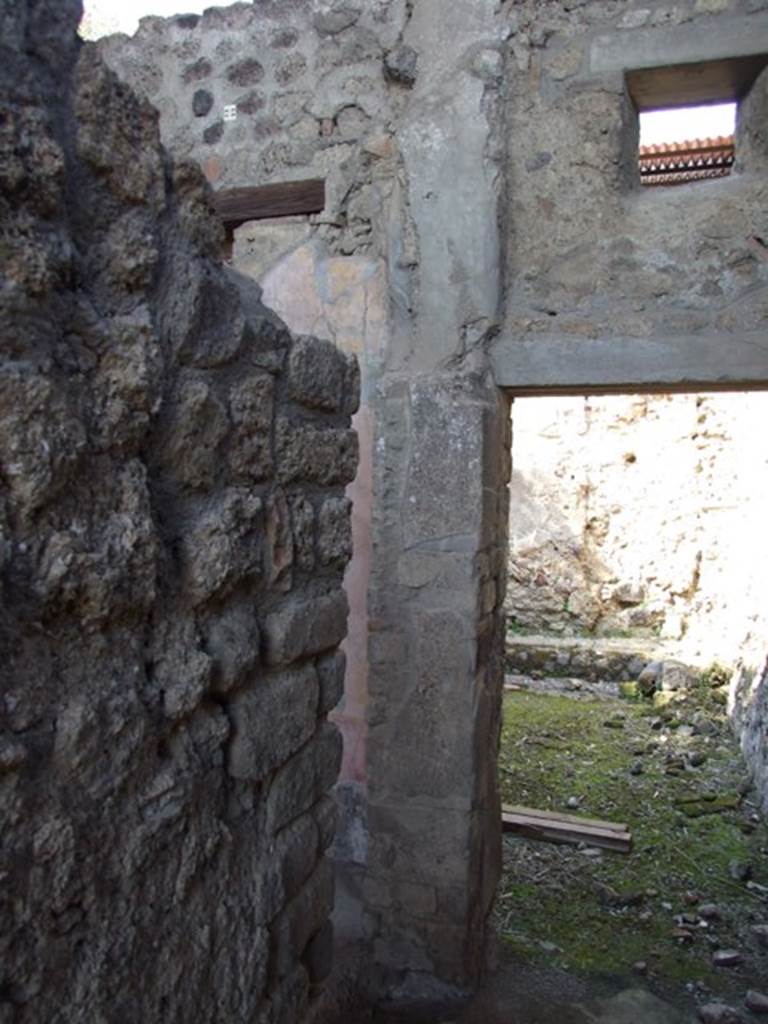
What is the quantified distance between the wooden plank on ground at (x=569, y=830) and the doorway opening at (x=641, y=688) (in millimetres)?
32

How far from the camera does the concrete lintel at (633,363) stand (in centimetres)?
275

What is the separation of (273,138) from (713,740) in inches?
216

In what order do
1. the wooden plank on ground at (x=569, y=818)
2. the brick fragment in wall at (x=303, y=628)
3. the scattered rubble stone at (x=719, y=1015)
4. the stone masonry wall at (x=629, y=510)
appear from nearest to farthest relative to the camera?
the brick fragment in wall at (x=303, y=628)
the scattered rubble stone at (x=719, y=1015)
the wooden plank on ground at (x=569, y=818)
the stone masonry wall at (x=629, y=510)

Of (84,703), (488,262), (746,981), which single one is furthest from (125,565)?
(746,981)

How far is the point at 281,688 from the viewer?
61.1 inches

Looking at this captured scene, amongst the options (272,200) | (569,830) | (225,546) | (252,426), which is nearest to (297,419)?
(252,426)

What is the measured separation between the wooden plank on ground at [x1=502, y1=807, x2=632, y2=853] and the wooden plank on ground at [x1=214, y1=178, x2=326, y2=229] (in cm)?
342

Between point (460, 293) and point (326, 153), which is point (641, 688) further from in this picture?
point (326, 153)

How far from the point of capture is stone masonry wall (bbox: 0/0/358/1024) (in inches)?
38.6

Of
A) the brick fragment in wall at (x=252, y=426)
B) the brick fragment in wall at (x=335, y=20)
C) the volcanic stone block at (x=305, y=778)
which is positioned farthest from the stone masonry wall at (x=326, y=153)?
the brick fragment in wall at (x=252, y=426)

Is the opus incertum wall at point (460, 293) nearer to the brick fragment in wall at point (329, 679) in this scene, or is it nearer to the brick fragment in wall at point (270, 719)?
the brick fragment in wall at point (329, 679)

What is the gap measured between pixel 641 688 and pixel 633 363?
5.49 meters

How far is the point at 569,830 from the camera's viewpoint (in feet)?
15.0

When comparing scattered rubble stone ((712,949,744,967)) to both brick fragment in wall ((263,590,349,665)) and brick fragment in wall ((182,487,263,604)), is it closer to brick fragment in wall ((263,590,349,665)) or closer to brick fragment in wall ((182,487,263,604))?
brick fragment in wall ((263,590,349,665))
